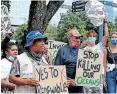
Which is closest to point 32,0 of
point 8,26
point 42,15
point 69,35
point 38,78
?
point 42,15

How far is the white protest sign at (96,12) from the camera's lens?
7.63 meters

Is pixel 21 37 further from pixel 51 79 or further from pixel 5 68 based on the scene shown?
pixel 51 79

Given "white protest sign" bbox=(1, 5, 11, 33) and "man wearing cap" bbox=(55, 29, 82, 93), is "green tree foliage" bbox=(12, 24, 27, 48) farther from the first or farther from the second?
"man wearing cap" bbox=(55, 29, 82, 93)

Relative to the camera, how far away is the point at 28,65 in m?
4.68

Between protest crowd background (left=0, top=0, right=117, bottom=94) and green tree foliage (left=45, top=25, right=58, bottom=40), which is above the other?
protest crowd background (left=0, top=0, right=117, bottom=94)

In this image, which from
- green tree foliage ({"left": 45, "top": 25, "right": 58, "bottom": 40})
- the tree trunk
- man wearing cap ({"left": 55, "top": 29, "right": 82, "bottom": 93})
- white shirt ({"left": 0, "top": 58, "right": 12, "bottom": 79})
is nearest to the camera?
white shirt ({"left": 0, "top": 58, "right": 12, "bottom": 79})

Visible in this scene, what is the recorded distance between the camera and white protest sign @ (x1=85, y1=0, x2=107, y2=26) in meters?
7.63

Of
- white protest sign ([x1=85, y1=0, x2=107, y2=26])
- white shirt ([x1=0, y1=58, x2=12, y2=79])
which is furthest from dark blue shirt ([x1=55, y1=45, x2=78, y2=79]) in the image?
white protest sign ([x1=85, y1=0, x2=107, y2=26])

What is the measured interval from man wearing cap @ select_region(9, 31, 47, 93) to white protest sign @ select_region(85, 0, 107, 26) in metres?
2.90

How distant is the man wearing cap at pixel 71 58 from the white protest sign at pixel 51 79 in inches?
Result: 20.5

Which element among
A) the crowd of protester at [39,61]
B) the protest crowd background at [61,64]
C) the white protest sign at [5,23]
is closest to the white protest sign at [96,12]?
the protest crowd background at [61,64]

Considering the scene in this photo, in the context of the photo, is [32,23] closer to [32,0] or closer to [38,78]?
[32,0]

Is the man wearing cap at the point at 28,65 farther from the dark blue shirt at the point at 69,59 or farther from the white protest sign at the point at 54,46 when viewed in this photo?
the white protest sign at the point at 54,46

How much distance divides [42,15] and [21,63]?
561 centimetres
